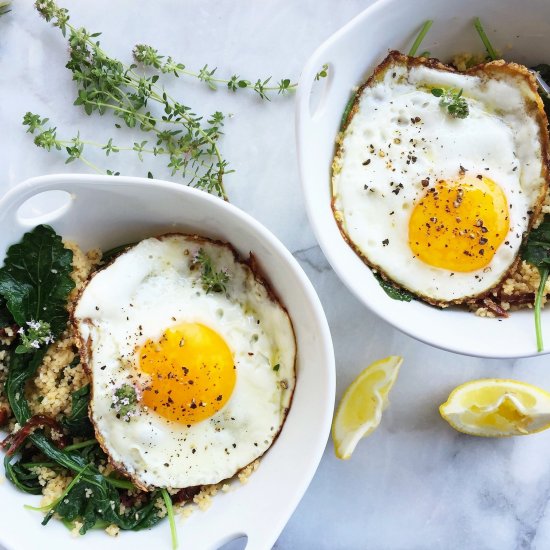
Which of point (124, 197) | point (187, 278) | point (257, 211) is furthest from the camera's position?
point (257, 211)

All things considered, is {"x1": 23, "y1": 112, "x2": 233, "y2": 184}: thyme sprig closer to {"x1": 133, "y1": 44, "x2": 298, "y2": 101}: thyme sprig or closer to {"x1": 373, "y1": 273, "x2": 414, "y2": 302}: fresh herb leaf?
{"x1": 133, "y1": 44, "x2": 298, "y2": 101}: thyme sprig

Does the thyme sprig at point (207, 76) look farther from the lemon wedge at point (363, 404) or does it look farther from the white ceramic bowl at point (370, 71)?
the lemon wedge at point (363, 404)

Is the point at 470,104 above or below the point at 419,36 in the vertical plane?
below

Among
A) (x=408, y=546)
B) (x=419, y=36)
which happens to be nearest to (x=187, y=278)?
(x=419, y=36)

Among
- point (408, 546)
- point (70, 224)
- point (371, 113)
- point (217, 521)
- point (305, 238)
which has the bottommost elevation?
point (408, 546)

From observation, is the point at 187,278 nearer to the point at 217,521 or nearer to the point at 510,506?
the point at 217,521

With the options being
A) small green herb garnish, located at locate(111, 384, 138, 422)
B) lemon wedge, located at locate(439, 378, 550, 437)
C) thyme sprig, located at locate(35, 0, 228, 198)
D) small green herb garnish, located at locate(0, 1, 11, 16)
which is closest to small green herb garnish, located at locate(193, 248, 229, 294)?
thyme sprig, located at locate(35, 0, 228, 198)

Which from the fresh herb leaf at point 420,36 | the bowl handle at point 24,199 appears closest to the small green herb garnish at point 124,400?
the bowl handle at point 24,199

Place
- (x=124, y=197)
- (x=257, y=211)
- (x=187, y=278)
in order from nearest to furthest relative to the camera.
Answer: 1. (x=124, y=197)
2. (x=187, y=278)
3. (x=257, y=211)
